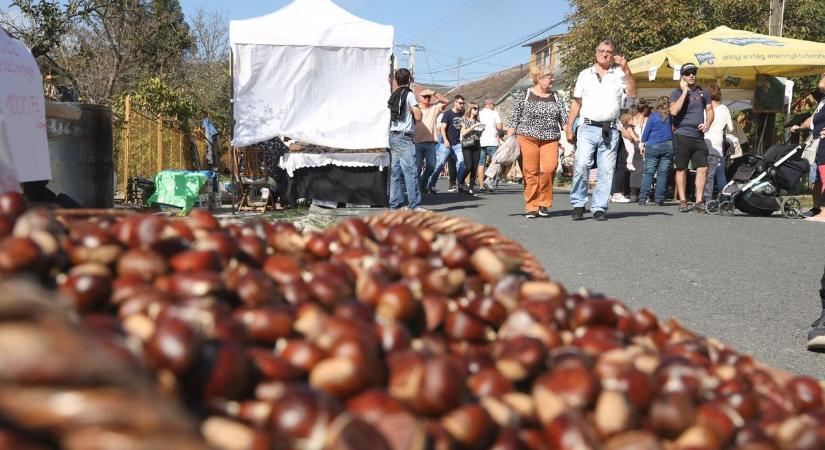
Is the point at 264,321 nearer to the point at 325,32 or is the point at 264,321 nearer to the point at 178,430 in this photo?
the point at 178,430

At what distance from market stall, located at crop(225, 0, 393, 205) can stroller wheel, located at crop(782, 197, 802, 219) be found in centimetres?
614

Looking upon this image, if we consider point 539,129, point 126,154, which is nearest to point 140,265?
point 539,129

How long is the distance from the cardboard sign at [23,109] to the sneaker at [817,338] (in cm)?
428

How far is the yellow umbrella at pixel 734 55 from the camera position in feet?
42.3

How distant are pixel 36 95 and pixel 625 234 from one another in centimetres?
606

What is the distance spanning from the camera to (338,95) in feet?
37.1

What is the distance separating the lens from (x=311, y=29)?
11070 mm

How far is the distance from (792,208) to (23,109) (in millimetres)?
10142

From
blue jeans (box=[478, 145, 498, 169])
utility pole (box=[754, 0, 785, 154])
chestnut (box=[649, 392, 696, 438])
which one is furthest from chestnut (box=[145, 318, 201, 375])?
utility pole (box=[754, 0, 785, 154])

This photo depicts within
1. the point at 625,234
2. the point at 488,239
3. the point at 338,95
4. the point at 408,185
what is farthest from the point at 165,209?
the point at 488,239

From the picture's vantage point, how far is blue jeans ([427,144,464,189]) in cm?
1471

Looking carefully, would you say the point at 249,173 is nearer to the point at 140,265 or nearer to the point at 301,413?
the point at 140,265

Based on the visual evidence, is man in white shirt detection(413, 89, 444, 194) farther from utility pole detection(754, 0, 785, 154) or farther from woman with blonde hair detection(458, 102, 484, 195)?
utility pole detection(754, 0, 785, 154)

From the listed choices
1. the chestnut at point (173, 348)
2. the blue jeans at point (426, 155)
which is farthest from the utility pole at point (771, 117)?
the chestnut at point (173, 348)
